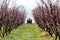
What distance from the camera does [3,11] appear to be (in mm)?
18031

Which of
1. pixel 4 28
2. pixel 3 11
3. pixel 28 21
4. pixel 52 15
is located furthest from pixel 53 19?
pixel 28 21

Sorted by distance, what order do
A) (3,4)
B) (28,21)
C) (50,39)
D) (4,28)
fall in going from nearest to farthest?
1. (3,4)
2. (50,39)
3. (4,28)
4. (28,21)

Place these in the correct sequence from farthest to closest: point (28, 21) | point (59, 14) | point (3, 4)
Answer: point (28, 21)
point (3, 4)
point (59, 14)

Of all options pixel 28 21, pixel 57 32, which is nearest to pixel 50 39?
pixel 57 32

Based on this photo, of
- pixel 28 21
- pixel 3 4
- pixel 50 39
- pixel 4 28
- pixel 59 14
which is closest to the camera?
pixel 59 14

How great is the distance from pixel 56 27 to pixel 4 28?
830cm

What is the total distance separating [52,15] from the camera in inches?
588

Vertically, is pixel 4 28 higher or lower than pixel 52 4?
lower

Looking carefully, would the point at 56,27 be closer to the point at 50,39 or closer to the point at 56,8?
the point at 56,8

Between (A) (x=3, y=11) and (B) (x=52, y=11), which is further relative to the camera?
(A) (x=3, y=11)

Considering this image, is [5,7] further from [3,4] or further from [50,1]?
[50,1]

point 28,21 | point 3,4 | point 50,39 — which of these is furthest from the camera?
point 28,21

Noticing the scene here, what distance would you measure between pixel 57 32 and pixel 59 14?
1139 millimetres

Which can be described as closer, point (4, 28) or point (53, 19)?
point (53, 19)
